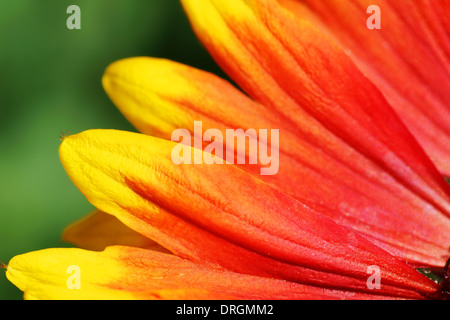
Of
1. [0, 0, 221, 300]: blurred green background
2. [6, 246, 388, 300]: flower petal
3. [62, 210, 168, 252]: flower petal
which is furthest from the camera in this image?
[0, 0, 221, 300]: blurred green background

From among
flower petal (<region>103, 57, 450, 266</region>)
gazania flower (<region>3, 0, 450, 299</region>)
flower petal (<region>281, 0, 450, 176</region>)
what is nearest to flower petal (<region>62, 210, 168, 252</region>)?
gazania flower (<region>3, 0, 450, 299</region>)

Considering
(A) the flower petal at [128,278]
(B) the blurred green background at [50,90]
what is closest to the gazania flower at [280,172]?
(A) the flower petal at [128,278]

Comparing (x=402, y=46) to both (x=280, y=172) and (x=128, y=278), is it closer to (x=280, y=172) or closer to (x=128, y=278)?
(x=280, y=172)

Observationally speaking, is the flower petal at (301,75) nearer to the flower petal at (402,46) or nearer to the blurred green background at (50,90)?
the flower petal at (402,46)

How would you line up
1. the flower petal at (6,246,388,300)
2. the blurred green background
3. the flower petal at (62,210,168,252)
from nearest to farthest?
the flower petal at (6,246,388,300)
the flower petal at (62,210,168,252)
the blurred green background

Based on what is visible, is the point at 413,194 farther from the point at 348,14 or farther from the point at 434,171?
the point at 348,14

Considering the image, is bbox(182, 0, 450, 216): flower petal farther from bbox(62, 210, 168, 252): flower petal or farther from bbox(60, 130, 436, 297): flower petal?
bbox(62, 210, 168, 252): flower petal

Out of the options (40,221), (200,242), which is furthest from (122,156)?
(40,221)
